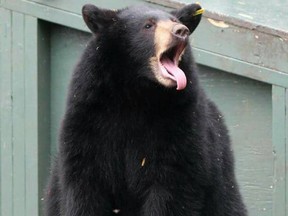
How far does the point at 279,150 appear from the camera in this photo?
1006 centimetres

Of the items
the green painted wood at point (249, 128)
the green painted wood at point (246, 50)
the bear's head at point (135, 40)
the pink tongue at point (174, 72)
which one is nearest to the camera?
the pink tongue at point (174, 72)

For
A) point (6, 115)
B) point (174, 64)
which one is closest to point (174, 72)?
point (174, 64)

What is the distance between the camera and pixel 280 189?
10.1 meters

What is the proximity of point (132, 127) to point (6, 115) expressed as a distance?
2.03m

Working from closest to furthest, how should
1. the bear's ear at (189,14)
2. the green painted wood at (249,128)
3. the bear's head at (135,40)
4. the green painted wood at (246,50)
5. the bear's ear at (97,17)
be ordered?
the bear's head at (135,40)
the bear's ear at (97,17)
the bear's ear at (189,14)
the green painted wood at (246,50)
the green painted wood at (249,128)

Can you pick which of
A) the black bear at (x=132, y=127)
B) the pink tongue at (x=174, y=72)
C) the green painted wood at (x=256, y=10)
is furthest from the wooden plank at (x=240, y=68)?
the pink tongue at (x=174, y=72)

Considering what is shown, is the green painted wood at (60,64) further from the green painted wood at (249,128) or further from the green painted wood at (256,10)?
the green painted wood at (249,128)

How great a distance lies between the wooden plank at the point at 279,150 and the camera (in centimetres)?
998

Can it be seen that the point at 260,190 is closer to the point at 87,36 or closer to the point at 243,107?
the point at 243,107

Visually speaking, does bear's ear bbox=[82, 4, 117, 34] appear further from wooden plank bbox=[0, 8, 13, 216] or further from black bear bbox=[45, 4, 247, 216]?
wooden plank bbox=[0, 8, 13, 216]

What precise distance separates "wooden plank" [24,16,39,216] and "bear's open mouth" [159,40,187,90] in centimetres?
199

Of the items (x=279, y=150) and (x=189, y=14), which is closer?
(x=189, y=14)

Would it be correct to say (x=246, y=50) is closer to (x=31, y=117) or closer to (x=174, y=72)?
(x=174, y=72)

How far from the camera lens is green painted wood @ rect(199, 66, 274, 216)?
1023 centimetres
